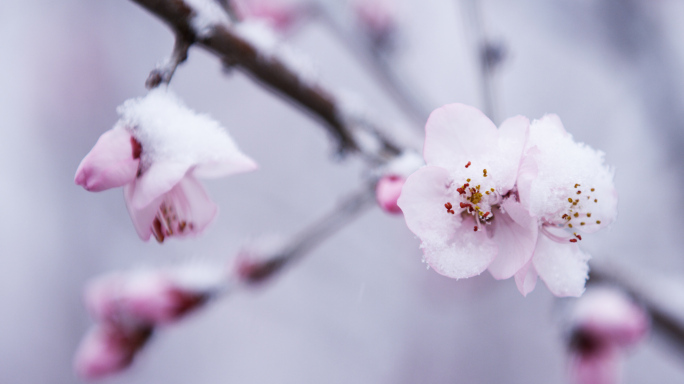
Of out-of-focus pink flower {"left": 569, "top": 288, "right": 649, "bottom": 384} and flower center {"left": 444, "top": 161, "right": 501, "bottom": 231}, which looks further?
out-of-focus pink flower {"left": 569, "top": 288, "right": 649, "bottom": 384}

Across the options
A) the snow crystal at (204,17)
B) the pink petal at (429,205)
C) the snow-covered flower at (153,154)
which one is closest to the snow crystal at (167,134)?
the snow-covered flower at (153,154)

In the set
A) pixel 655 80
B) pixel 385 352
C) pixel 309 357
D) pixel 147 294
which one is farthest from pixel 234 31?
pixel 309 357

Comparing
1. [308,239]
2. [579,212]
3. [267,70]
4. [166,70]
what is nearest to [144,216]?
[166,70]

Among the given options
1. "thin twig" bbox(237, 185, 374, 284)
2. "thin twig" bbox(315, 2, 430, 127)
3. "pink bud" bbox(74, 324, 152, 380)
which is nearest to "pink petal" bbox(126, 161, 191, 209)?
"thin twig" bbox(237, 185, 374, 284)

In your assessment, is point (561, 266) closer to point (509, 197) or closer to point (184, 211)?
point (509, 197)

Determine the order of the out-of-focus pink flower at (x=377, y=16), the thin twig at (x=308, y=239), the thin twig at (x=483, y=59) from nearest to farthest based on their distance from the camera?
the thin twig at (x=308, y=239)
the thin twig at (x=483, y=59)
the out-of-focus pink flower at (x=377, y=16)

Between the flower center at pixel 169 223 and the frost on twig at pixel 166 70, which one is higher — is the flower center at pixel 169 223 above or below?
below

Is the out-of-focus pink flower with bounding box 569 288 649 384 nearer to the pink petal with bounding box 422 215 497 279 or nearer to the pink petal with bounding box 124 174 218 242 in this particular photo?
the pink petal with bounding box 422 215 497 279

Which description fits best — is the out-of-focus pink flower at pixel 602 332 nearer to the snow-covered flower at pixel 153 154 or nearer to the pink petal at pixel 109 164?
the snow-covered flower at pixel 153 154
